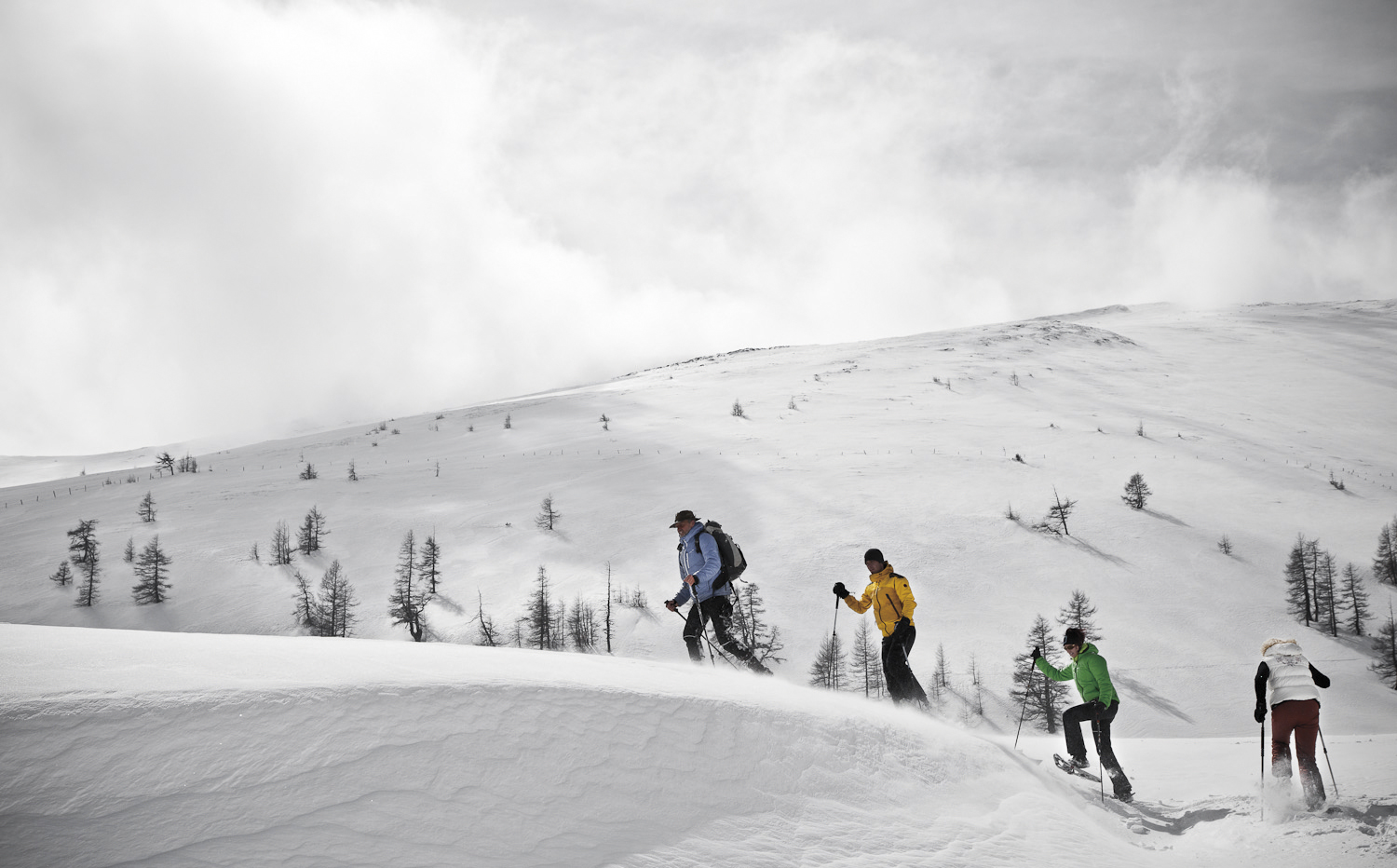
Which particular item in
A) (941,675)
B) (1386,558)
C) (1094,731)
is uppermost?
(1094,731)

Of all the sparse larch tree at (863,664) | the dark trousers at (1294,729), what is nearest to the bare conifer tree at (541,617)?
the sparse larch tree at (863,664)

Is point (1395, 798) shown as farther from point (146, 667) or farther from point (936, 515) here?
point (936, 515)

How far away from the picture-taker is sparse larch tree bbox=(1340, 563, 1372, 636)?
23.8 m

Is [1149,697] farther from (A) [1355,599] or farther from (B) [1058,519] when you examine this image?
(A) [1355,599]

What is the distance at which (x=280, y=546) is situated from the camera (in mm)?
29812

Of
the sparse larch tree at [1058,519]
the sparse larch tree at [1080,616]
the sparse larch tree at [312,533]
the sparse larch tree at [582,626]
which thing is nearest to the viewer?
the sparse larch tree at [1080,616]

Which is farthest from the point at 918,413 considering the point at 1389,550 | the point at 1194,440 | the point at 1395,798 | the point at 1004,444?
the point at 1395,798

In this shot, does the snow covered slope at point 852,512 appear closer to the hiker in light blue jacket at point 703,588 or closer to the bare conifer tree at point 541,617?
the bare conifer tree at point 541,617

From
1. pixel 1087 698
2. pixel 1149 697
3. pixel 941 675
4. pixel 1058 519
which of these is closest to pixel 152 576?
pixel 941 675

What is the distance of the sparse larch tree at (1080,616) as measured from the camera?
22.7 metres

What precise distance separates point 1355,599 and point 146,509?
51592 mm

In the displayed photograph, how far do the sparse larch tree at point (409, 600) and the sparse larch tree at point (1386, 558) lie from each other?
3511 centimetres

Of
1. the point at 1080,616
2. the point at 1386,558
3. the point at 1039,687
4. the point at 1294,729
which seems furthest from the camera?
the point at 1386,558

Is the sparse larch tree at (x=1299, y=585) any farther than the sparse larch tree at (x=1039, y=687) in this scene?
Yes
